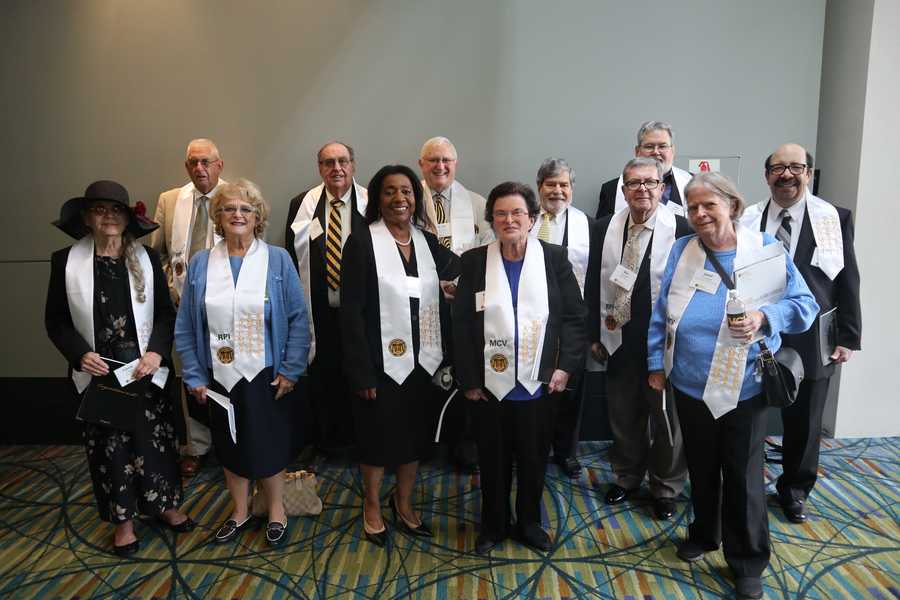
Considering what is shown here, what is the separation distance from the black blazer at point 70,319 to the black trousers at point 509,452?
1415mm

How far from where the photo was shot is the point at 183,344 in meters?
2.32

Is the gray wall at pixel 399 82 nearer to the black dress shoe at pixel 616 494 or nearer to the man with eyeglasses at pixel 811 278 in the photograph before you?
the man with eyeglasses at pixel 811 278

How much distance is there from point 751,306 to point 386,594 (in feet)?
5.83

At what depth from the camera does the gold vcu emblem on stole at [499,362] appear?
217cm

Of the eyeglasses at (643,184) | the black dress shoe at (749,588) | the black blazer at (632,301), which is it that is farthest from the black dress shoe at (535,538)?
the eyeglasses at (643,184)

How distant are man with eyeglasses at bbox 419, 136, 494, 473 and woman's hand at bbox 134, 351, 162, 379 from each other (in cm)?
145

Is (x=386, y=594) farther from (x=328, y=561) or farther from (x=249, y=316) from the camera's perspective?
(x=249, y=316)

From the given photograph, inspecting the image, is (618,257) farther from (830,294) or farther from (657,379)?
(830,294)

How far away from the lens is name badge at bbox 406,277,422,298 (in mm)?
2273

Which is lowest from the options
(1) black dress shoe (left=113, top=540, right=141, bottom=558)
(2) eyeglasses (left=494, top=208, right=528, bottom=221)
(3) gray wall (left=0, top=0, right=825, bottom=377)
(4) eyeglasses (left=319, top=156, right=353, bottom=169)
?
(1) black dress shoe (left=113, top=540, right=141, bottom=558)

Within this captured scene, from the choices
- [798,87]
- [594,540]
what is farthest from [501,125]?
[594,540]

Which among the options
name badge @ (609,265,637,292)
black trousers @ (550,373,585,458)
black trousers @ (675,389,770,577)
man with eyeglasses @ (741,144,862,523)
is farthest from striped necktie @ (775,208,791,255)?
black trousers @ (550,373,585,458)

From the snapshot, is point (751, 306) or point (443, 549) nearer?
point (751, 306)

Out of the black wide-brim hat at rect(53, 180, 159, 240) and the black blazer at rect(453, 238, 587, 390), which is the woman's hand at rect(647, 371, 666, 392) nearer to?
the black blazer at rect(453, 238, 587, 390)
